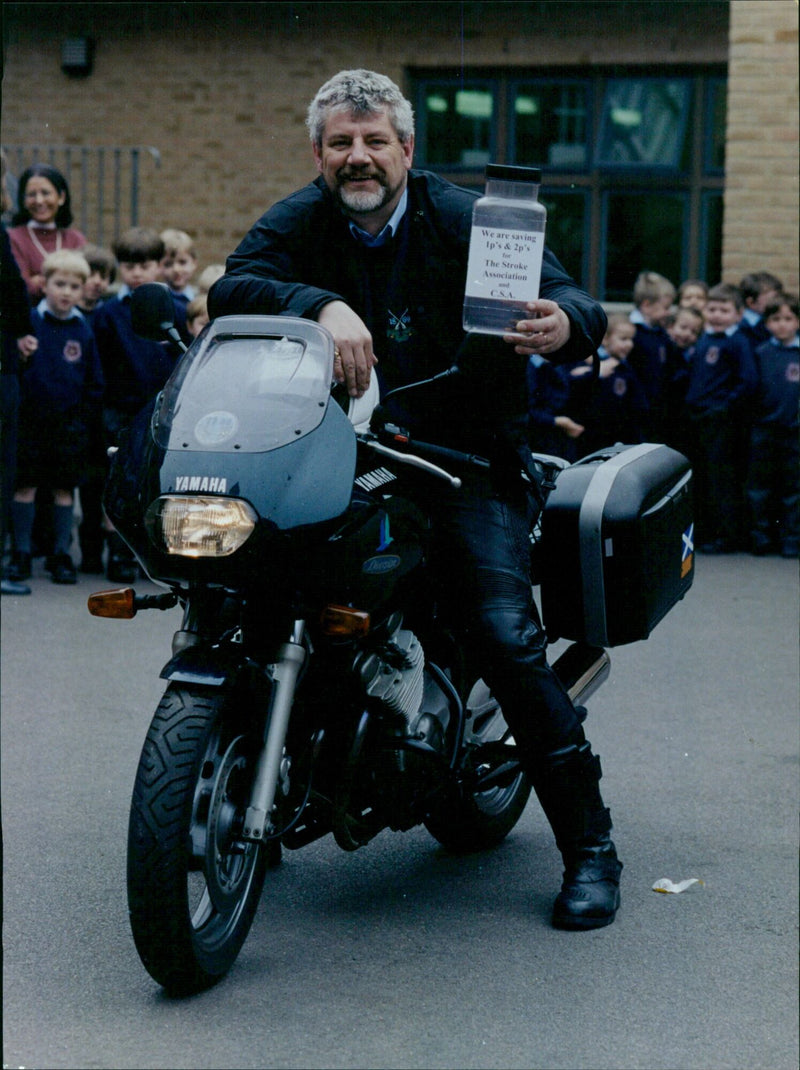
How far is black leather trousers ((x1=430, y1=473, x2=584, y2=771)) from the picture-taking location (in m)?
3.83

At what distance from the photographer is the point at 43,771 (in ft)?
17.2

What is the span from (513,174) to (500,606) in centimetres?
101

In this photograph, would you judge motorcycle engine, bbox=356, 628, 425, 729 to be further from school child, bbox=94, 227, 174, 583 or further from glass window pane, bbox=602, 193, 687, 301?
glass window pane, bbox=602, 193, 687, 301

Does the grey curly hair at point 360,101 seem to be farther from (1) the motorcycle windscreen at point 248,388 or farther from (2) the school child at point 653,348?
(2) the school child at point 653,348

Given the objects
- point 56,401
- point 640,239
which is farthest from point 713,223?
point 56,401

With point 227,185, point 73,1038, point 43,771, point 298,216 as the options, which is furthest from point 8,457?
point 227,185

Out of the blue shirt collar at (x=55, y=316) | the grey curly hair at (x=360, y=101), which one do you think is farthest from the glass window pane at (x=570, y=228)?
A: the grey curly hair at (x=360, y=101)

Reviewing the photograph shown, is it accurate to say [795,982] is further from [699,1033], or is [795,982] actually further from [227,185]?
[227,185]

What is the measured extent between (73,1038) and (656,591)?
1766 millimetres

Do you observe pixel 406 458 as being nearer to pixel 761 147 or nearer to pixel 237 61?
pixel 761 147

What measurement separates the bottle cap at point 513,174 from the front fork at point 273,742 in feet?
3.52

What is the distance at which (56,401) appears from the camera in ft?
28.4

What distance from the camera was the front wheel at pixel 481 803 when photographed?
416 cm

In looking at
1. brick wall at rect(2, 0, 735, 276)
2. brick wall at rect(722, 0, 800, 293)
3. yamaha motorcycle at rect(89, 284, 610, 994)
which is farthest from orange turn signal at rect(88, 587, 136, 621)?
brick wall at rect(2, 0, 735, 276)
